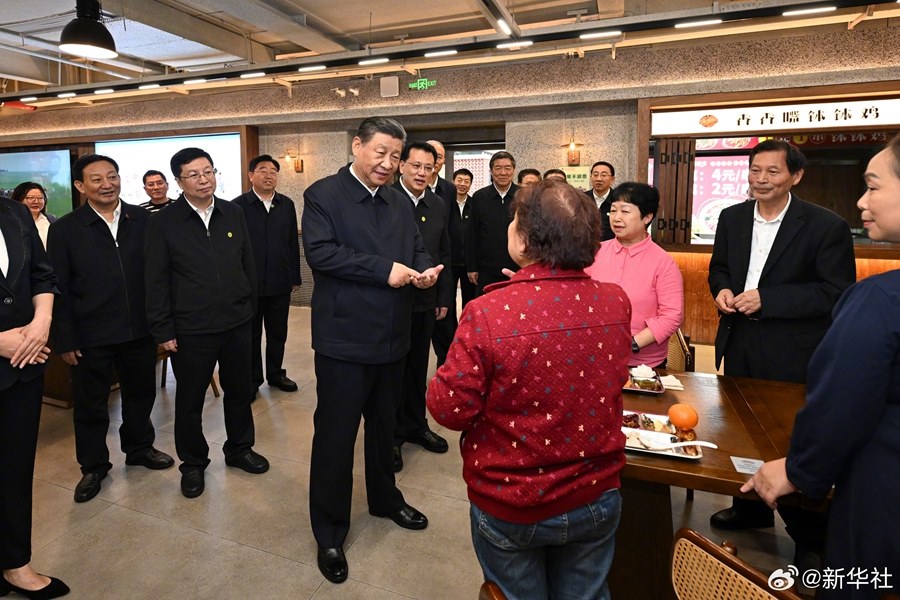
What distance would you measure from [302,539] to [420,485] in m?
0.72

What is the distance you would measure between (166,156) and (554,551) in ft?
33.9

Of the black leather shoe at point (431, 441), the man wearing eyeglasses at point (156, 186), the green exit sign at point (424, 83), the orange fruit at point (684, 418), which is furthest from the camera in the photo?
the green exit sign at point (424, 83)

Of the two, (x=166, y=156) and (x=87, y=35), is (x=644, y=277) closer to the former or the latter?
(x=87, y=35)

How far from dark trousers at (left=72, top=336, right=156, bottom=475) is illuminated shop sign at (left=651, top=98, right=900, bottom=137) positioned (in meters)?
6.01

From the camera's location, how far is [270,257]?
14.3 ft

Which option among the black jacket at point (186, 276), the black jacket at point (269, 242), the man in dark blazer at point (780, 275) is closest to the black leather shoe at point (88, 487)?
the black jacket at point (186, 276)

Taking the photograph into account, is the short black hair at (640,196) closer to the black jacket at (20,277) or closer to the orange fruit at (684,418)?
the orange fruit at (684,418)

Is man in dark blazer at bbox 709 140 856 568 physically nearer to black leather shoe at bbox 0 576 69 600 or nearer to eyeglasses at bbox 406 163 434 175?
eyeglasses at bbox 406 163 434 175

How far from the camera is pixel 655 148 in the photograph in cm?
644

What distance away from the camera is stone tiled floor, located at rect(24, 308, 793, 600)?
2.12 m

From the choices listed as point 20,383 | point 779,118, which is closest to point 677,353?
point 20,383

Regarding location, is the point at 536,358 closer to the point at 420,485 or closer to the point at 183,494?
the point at 420,485

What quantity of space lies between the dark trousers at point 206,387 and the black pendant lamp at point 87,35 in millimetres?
3518

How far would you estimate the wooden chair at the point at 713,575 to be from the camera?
97 centimetres
